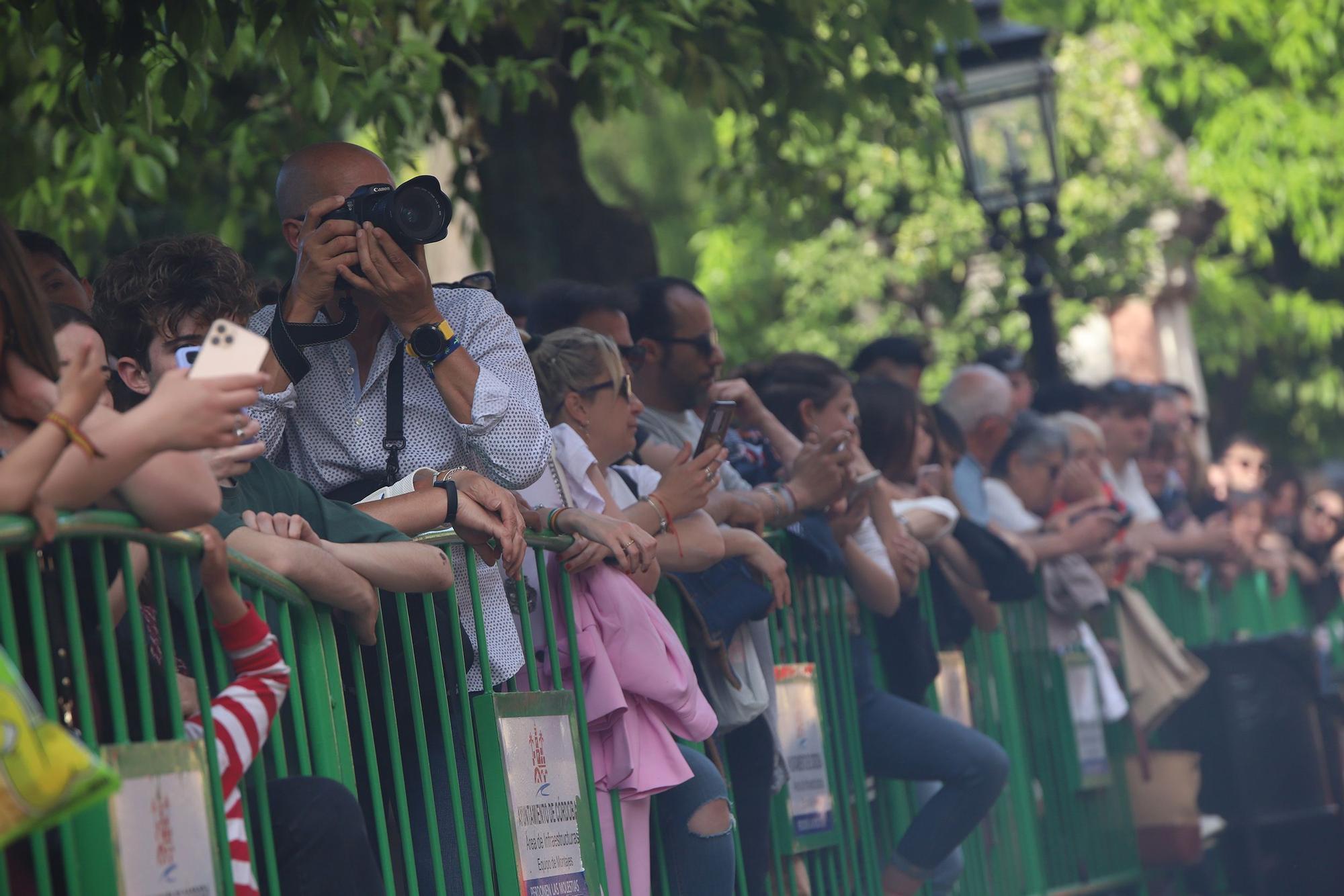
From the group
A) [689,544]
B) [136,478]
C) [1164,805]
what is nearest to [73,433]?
[136,478]

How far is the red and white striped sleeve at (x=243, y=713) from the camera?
11.3ft

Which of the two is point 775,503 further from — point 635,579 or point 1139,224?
point 1139,224

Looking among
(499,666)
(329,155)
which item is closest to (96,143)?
(329,155)

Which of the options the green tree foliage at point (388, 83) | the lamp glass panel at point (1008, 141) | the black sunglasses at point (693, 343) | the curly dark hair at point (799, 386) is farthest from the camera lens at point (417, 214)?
the lamp glass panel at point (1008, 141)

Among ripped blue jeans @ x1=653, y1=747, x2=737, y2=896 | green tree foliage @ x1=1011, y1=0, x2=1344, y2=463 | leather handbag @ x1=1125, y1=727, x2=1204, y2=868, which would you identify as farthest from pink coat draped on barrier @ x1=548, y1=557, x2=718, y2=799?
green tree foliage @ x1=1011, y1=0, x2=1344, y2=463

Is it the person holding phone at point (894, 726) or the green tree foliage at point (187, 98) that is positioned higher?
the green tree foliage at point (187, 98)

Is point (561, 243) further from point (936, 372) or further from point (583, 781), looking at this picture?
point (936, 372)

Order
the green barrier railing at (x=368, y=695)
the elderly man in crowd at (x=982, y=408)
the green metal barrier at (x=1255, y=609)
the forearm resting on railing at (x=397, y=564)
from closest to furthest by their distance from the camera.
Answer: the green barrier railing at (x=368, y=695) → the forearm resting on railing at (x=397, y=564) → the elderly man in crowd at (x=982, y=408) → the green metal barrier at (x=1255, y=609)

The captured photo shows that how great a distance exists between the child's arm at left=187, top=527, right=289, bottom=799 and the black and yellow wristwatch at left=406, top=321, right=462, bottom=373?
4.01 feet

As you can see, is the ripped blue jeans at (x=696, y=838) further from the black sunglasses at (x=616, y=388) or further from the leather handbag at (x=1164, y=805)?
the leather handbag at (x=1164, y=805)

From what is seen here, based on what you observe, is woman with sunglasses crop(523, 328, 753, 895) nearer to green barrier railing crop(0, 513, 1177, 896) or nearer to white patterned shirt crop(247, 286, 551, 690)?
green barrier railing crop(0, 513, 1177, 896)

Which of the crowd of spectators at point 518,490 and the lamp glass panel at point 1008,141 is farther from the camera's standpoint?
the lamp glass panel at point 1008,141

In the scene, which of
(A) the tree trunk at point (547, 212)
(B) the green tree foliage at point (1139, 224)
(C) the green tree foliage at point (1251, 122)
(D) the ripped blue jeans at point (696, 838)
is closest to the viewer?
(D) the ripped blue jeans at point (696, 838)

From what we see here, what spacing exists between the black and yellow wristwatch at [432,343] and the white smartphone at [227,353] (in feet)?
5.39
